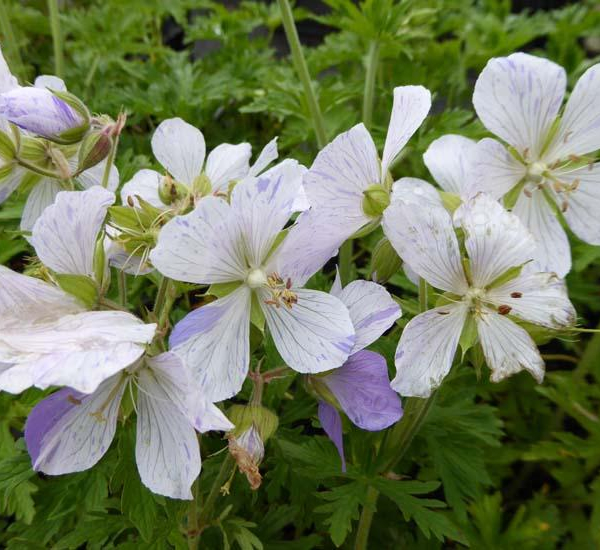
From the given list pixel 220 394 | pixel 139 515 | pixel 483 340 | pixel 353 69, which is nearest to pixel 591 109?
pixel 483 340

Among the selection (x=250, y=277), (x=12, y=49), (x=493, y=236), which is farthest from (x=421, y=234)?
(x=12, y=49)

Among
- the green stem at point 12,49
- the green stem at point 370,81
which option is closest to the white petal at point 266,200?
the green stem at point 370,81

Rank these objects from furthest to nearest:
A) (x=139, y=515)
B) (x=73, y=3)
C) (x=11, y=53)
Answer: (x=73, y=3), (x=11, y=53), (x=139, y=515)

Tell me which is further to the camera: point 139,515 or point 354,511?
point 354,511

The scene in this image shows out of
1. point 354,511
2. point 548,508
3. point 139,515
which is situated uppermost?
point 139,515

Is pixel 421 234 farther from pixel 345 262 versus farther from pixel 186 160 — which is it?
pixel 345 262

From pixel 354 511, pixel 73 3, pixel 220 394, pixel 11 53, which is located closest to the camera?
pixel 220 394

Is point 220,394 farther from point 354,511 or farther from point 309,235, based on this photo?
point 354,511

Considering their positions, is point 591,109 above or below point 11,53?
below
